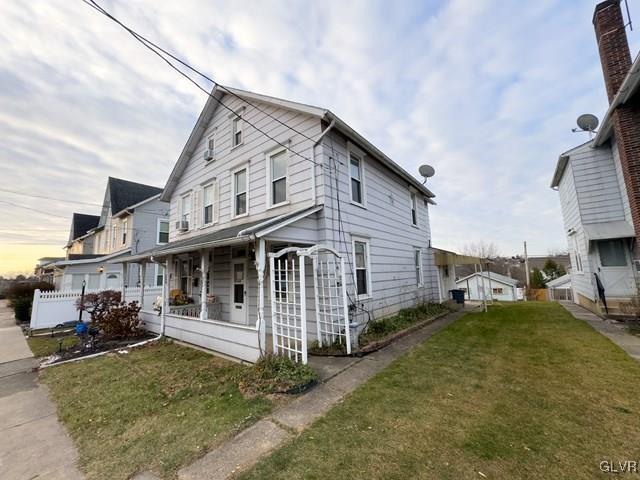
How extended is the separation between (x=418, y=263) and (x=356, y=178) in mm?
5865

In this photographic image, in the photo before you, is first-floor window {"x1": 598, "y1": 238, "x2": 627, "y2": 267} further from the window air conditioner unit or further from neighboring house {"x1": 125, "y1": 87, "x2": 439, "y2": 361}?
the window air conditioner unit

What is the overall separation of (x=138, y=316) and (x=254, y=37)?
32.4ft

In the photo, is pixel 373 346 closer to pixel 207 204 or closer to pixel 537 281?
pixel 207 204

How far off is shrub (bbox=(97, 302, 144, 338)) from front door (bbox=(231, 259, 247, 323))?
3.77 metres

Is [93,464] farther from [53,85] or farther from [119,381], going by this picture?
[53,85]

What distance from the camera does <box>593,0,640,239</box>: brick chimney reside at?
7.02 meters

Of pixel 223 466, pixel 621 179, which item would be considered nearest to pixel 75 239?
pixel 223 466

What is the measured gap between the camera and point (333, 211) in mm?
6812

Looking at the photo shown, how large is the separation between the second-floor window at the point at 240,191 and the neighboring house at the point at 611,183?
10584 millimetres

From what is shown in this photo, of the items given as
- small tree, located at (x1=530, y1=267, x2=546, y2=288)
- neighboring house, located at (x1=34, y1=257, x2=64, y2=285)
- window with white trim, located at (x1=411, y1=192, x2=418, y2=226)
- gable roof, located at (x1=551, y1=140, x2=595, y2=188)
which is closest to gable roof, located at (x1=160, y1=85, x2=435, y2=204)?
window with white trim, located at (x1=411, y1=192, x2=418, y2=226)

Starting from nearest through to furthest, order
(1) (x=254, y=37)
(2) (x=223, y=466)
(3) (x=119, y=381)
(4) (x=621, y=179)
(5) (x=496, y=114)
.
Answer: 1. (2) (x=223, y=466)
2. (3) (x=119, y=381)
3. (1) (x=254, y=37)
4. (4) (x=621, y=179)
5. (5) (x=496, y=114)

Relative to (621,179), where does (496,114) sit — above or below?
above

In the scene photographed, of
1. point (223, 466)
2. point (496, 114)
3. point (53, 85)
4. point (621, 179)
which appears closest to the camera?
point (223, 466)

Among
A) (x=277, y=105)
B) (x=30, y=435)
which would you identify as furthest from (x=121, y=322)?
(x=277, y=105)
